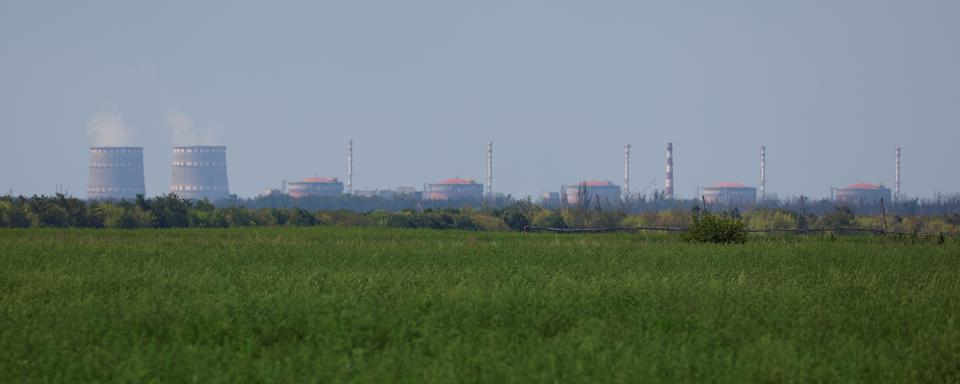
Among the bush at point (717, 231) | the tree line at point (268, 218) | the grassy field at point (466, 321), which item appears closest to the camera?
the grassy field at point (466, 321)

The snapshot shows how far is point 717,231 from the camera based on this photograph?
4400 cm

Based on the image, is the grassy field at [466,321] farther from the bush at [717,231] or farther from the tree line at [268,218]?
the tree line at [268,218]

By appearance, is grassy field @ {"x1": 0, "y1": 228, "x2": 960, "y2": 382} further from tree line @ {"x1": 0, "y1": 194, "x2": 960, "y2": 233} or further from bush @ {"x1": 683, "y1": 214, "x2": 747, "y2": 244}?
tree line @ {"x1": 0, "y1": 194, "x2": 960, "y2": 233}

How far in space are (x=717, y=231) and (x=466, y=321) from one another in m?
27.9

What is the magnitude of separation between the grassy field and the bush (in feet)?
47.8

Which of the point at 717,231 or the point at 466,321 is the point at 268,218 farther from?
the point at 466,321

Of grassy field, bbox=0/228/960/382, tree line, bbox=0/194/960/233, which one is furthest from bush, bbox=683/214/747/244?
tree line, bbox=0/194/960/233

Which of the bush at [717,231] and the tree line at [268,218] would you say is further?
the tree line at [268,218]

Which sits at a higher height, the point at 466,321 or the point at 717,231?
the point at 717,231

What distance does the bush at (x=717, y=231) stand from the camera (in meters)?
44.0

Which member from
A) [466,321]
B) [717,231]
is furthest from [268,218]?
[466,321]

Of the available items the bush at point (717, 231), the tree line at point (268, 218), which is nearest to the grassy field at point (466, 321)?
the bush at point (717, 231)

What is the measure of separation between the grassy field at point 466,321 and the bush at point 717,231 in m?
14.6

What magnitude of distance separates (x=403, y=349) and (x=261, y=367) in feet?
7.09
